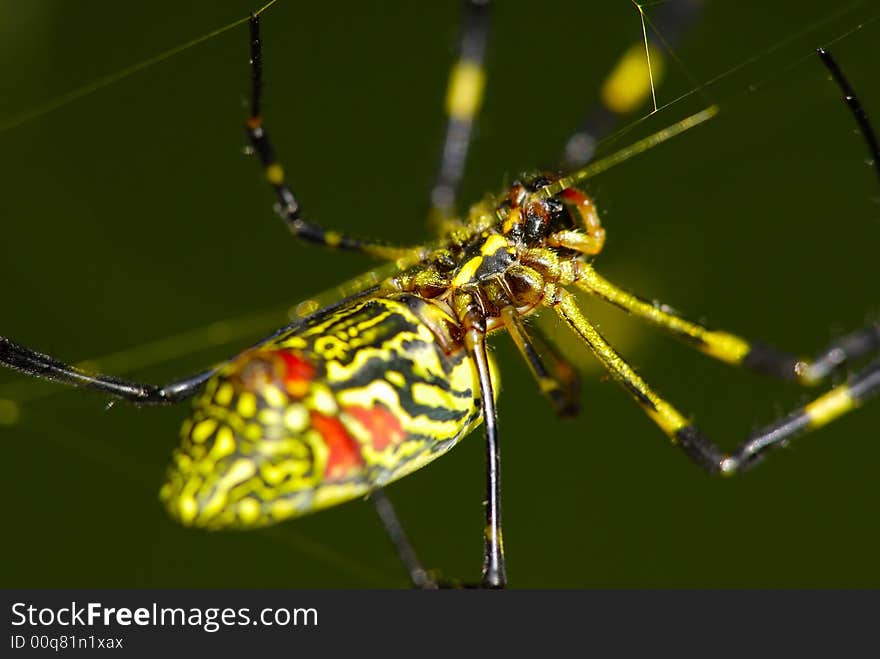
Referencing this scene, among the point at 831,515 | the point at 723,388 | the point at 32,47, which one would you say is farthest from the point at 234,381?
the point at 831,515

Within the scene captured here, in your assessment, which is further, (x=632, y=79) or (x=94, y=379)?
(x=632, y=79)

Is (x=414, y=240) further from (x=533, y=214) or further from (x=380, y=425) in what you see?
(x=380, y=425)

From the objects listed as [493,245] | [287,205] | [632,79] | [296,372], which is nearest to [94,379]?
[296,372]

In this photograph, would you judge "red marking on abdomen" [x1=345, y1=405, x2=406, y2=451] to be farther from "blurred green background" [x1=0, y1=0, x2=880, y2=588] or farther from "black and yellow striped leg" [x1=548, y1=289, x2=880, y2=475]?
"blurred green background" [x1=0, y1=0, x2=880, y2=588]

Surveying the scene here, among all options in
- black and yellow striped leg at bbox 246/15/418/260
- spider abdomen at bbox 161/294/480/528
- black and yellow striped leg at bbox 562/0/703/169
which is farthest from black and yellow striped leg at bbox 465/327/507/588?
black and yellow striped leg at bbox 562/0/703/169

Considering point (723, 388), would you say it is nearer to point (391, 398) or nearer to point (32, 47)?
point (391, 398)

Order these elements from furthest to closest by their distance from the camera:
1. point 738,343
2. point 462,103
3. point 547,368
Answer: point 462,103, point 547,368, point 738,343

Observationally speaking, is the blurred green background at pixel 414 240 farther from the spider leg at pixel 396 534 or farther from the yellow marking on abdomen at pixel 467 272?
the yellow marking on abdomen at pixel 467 272
